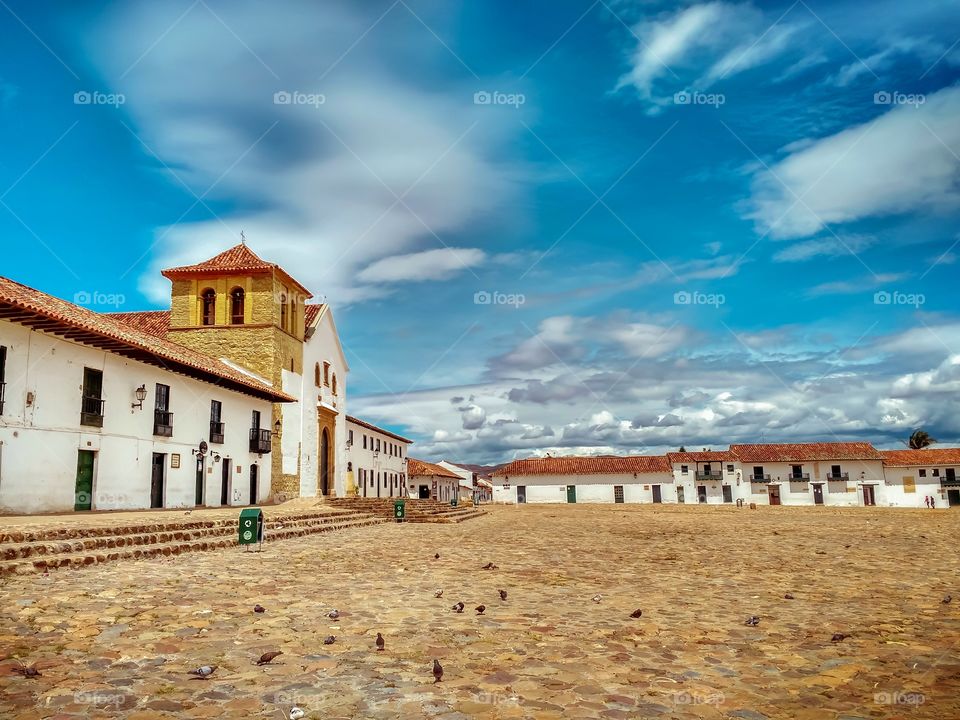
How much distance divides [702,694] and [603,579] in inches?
197

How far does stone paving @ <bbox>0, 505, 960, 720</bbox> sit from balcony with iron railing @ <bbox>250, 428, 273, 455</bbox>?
19354 mm

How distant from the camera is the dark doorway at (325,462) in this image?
36.8 meters

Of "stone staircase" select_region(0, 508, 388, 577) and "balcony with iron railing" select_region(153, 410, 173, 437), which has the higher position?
"balcony with iron railing" select_region(153, 410, 173, 437)

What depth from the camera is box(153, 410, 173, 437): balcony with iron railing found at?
2222cm

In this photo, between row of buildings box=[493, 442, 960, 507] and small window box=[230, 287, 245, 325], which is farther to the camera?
row of buildings box=[493, 442, 960, 507]

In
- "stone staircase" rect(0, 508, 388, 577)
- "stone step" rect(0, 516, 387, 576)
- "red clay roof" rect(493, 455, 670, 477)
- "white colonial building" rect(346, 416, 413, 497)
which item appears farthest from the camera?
"red clay roof" rect(493, 455, 670, 477)

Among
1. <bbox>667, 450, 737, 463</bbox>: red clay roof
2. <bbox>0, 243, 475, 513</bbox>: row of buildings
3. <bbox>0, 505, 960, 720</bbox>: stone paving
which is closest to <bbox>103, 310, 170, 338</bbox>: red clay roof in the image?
<bbox>0, 243, 475, 513</bbox>: row of buildings

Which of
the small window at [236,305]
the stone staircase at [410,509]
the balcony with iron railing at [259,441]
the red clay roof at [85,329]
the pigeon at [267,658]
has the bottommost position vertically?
the stone staircase at [410,509]

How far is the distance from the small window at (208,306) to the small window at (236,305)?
80 centimetres

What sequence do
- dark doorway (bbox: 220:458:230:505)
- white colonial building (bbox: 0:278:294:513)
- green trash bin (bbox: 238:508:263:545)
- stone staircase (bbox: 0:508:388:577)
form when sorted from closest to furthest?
1. stone staircase (bbox: 0:508:388:577)
2. green trash bin (bbox: 238:508:263:545)
3. white colonial building (bbox: 0:278:294:513)
4. dark doorway (bbox: 220:458:230:505)

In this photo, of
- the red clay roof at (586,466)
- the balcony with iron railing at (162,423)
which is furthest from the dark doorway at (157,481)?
the red clay roof at (586,466)

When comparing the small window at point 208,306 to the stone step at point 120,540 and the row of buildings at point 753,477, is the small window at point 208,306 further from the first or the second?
the row of buildings at point 753,477

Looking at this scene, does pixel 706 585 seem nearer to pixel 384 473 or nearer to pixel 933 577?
pixel 933 577

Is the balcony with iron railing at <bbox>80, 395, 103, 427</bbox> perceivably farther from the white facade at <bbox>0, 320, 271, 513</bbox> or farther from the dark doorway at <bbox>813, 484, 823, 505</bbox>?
the dark doorway at <bbox>813, 484, 823, 505</bbox>
